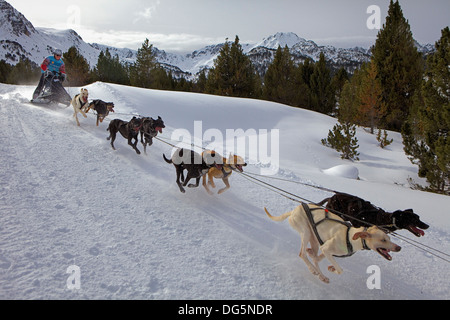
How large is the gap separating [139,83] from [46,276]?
30.5m

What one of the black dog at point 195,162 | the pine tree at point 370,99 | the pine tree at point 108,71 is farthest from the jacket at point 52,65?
the pine tree at point 108,71

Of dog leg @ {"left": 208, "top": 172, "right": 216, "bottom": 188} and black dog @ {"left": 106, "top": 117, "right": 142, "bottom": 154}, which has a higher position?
black dog @ {"left": 106, "top": 117, "right": 142, "bottom": 154}

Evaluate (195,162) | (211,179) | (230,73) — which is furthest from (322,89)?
(195,162)

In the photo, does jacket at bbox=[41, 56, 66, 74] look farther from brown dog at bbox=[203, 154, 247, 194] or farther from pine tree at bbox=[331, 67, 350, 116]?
pine tree at bbox=[331, 67, 350, 116]

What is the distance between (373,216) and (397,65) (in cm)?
2320

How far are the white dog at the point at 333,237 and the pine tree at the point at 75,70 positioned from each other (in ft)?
103

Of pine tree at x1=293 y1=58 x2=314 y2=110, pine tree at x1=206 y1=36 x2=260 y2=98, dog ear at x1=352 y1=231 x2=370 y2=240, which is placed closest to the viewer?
dog ear at x1=352 y1=231 x2=370 y2=240

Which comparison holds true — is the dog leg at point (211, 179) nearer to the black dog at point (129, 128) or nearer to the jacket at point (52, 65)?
the black dog at point (129, 128)

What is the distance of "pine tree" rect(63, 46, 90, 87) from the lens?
93.8 ft

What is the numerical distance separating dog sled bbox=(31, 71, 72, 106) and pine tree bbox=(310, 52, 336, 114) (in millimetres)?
23156

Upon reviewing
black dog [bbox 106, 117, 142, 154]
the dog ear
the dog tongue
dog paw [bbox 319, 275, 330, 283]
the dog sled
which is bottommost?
dog paw [bbox 319, 275, 330, 283]

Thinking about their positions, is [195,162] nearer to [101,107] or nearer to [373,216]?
[373,216]

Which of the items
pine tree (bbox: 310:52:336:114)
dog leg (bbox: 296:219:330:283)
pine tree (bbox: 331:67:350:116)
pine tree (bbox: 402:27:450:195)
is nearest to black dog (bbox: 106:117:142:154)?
dog leg (bbox: 296:219:330:283)

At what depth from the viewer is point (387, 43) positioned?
2245 centimetres
